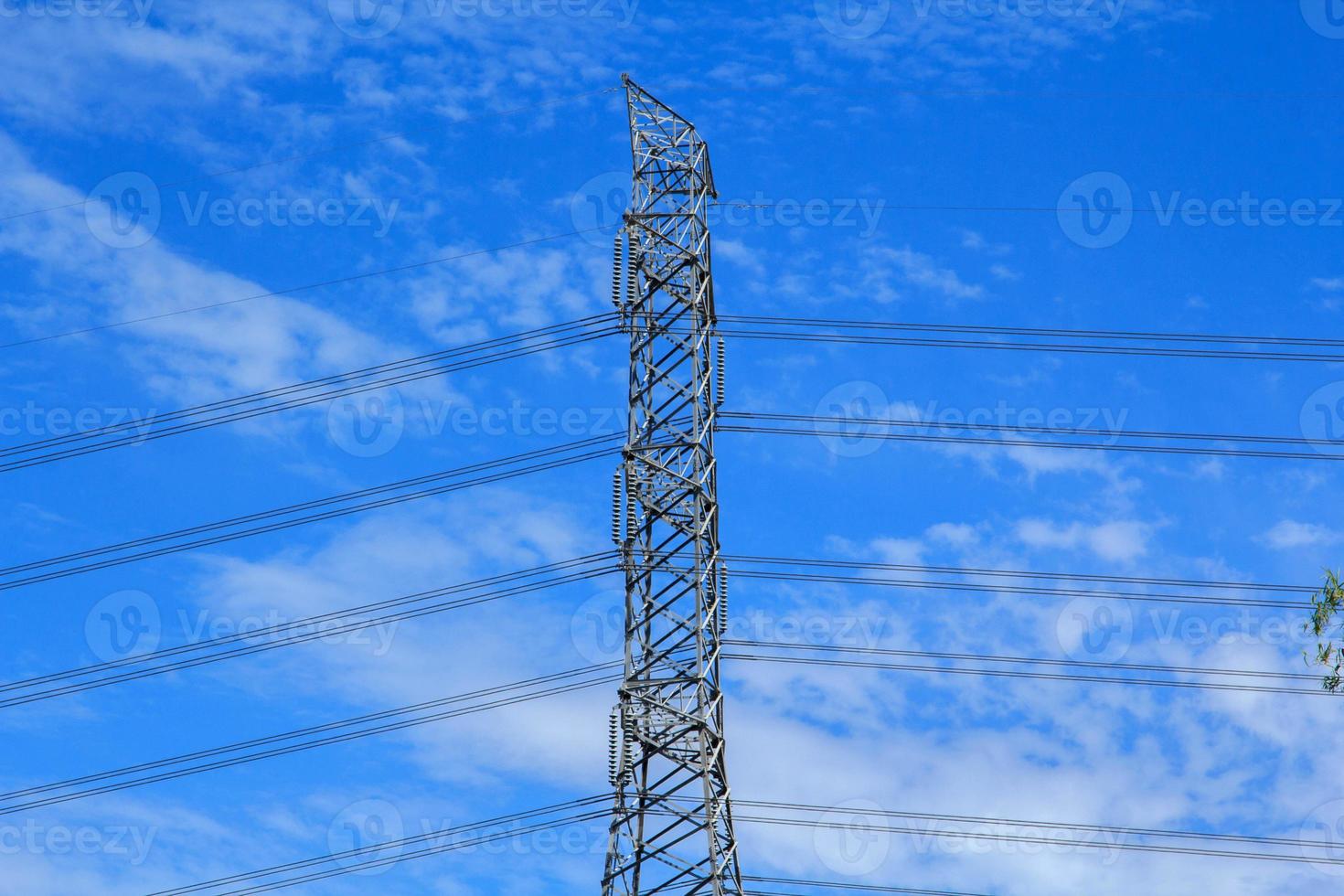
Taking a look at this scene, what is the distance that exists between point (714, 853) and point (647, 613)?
6.86 meters

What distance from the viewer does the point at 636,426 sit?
53.7 meters

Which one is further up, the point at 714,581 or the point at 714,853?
the point at 714,581

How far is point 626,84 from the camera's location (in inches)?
2322

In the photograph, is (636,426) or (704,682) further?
(636,426)

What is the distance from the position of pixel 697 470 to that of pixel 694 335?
4.59 m

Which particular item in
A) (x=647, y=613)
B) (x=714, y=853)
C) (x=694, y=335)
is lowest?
(x=714, y=853)

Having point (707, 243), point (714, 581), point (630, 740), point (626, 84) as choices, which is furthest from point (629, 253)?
point (630, 740)

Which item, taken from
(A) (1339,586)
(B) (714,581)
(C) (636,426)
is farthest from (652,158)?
(A) (1339,586)

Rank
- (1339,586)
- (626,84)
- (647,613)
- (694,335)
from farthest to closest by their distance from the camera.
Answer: (626,84) < (694,335) < (647,613) < (1339,586)

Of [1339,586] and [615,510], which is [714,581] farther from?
[1339,586]

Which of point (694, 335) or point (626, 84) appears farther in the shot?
point (626, 84)

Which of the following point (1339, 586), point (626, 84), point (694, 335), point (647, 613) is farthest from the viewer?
point (626, 84)

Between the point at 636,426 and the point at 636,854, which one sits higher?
the point at 636,426

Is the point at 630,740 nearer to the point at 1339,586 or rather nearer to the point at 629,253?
the point at 629,253
